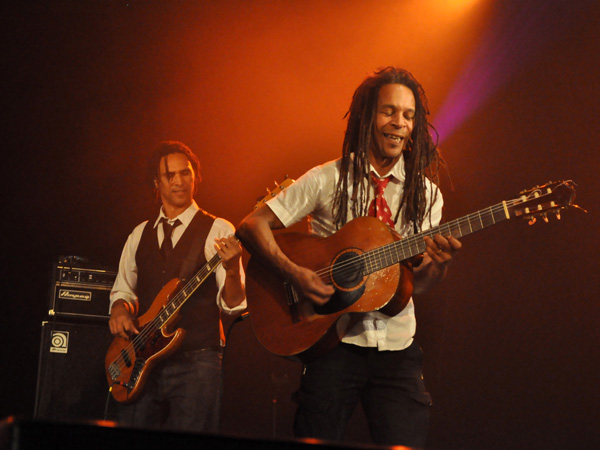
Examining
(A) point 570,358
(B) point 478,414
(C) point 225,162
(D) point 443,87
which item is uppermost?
(D) point 443,87

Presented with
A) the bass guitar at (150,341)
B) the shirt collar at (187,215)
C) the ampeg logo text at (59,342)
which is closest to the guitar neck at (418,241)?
the bass guitar at (150,341)

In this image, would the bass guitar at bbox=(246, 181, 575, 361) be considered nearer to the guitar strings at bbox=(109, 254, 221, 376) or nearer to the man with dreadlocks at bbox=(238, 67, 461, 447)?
the man with dreadlocks at bbox=(238, 67, 461, 447)

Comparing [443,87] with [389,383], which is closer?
[389,383]

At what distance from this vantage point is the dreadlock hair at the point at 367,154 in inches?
125

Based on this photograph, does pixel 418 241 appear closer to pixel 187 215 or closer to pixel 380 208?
pixel 380 208

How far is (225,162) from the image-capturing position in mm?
5363

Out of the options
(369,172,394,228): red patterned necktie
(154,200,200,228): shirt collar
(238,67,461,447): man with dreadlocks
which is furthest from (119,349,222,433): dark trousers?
(369,172,394,228): red patterned necktie

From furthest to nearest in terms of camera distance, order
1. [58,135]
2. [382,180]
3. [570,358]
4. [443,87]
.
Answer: [58,135], [443,87], [570,358], [382,180]

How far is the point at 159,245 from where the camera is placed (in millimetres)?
4672

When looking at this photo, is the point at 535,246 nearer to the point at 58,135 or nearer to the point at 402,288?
the point at 402,288

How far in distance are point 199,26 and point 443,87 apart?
2.08 m

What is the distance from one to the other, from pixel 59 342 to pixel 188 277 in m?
1.00

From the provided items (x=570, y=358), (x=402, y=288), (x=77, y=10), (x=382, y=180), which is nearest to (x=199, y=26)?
(x=77, y=10)

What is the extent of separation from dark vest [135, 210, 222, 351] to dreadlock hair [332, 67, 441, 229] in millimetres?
1464
